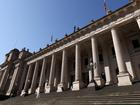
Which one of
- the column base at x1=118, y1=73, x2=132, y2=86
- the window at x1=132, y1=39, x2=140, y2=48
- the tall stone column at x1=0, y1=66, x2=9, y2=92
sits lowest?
the column base at x1=118, y1=73, x2=132, y2=86

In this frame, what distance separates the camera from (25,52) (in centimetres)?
3984

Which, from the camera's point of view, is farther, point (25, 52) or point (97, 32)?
point (25, 52)

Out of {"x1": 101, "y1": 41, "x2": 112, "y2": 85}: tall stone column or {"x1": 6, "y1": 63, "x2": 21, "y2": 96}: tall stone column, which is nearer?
{"x1": 101, "y1": 41, "x2": 112, "y2": 85}: tall stone column

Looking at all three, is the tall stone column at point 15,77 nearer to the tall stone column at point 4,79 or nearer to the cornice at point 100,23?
the tall stone column at point 4,79

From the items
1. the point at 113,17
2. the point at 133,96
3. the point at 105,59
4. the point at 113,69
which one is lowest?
the point at 133,96

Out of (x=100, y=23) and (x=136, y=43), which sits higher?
(x=100, y=23)

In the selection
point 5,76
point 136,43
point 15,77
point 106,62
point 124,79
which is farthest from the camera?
point 5,76

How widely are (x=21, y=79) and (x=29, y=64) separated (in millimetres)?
5037

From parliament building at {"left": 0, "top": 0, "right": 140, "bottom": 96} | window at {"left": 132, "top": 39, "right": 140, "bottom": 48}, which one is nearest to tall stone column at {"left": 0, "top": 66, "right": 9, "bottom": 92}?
parliament building at {"left": 0, "top": 0, "right": 140, "bottom": 96}

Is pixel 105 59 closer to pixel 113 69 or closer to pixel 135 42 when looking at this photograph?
pixel 113 69

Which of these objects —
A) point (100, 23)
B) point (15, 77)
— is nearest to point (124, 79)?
point (100, 23)

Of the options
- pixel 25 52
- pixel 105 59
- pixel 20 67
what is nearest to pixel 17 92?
pixel 20 67

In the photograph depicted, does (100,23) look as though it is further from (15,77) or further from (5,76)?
(5,76)

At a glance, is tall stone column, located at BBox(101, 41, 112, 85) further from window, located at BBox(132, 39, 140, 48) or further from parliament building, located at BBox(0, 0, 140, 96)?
window, located at BBox(132, 39, 140, 48)
